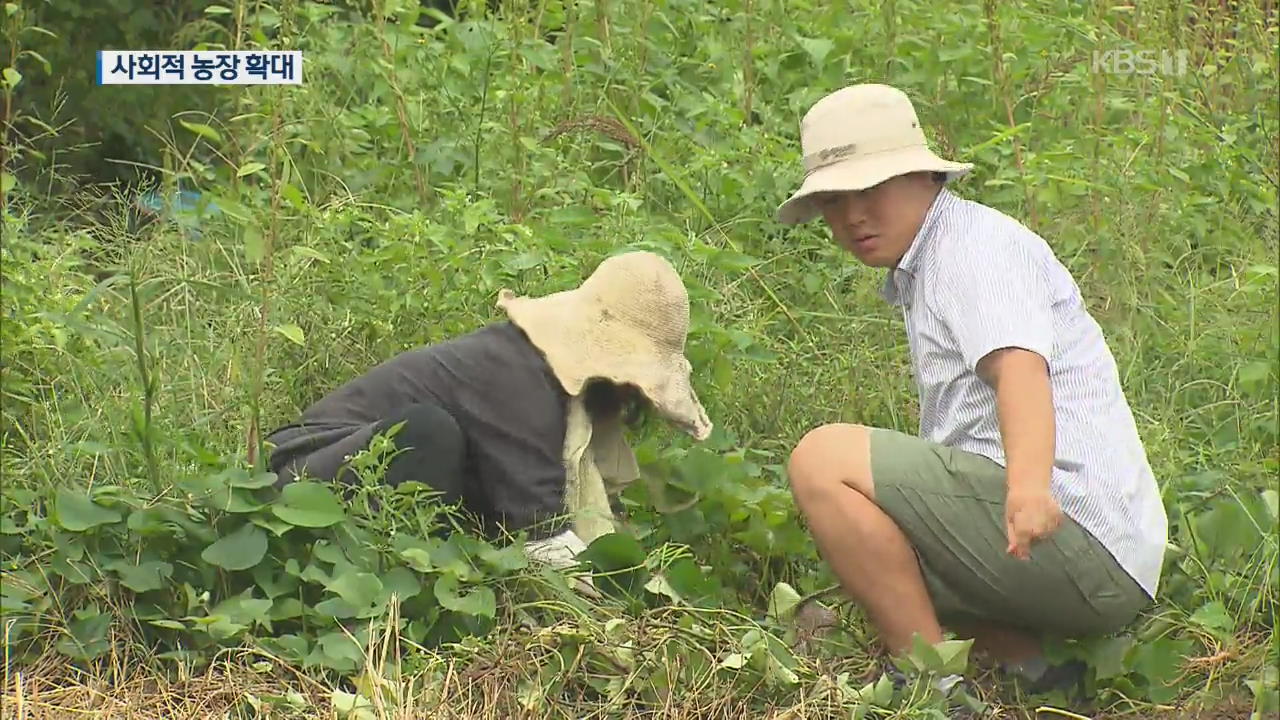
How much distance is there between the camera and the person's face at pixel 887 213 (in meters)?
Result: 3.51

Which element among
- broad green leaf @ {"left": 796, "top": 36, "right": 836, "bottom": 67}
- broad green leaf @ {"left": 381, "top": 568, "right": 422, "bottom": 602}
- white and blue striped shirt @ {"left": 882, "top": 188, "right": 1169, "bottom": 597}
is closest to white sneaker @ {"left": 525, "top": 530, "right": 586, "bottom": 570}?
broad green leaf @ {"left": 381, "top": 568, "right": 422, "bottom": 602}

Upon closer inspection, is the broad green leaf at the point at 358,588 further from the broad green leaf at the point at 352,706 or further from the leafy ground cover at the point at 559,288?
the broad green leaf at the point at 352,706

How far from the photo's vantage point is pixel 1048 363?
3213 millimetres

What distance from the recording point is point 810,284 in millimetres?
5152

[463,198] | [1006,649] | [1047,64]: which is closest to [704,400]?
[463,198]

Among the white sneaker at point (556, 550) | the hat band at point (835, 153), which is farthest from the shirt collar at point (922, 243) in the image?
the white sneaker at point (556, 550)

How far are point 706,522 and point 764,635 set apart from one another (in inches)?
25.5

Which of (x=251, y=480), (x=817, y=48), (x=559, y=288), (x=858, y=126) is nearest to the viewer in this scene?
(x=251, y=480)

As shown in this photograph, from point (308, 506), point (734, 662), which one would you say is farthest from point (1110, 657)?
point (308, 506)

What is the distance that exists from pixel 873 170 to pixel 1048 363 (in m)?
0.52

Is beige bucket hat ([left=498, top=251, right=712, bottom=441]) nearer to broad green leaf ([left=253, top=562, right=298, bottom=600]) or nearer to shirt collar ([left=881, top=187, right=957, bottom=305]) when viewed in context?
shirt collar ([left=881, top=187, right=957, bottom=305])

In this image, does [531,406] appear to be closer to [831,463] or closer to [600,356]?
[600,356]

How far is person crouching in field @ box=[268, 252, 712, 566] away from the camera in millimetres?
3619

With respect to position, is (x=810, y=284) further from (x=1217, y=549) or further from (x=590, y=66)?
(x=1217, y=549)
